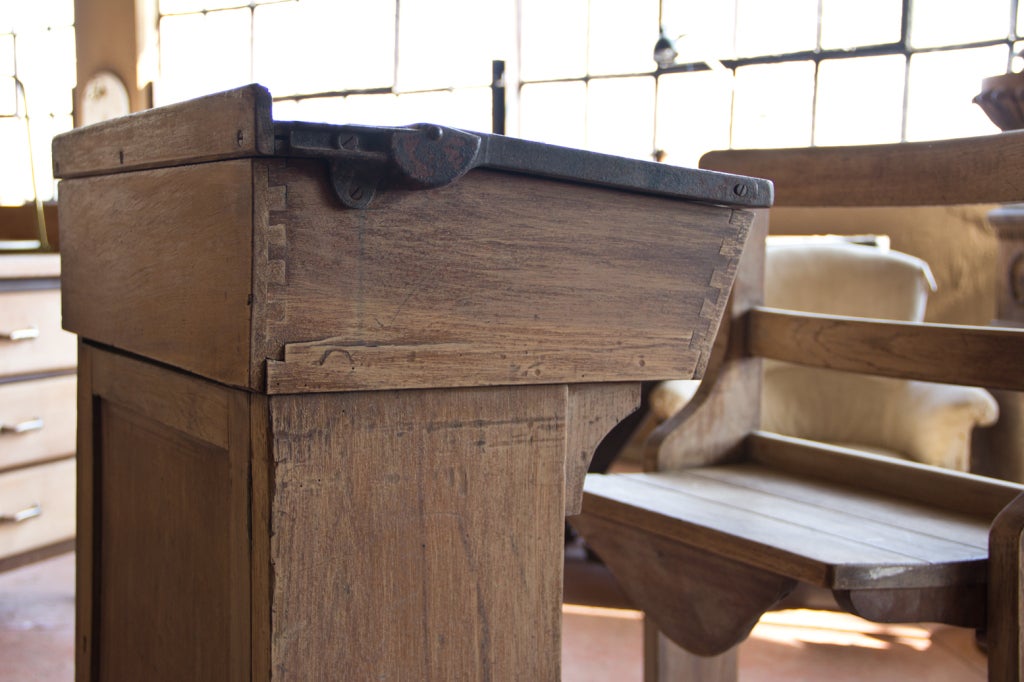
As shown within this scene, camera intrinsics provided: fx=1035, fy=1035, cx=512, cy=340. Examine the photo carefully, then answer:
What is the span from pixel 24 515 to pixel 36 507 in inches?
1.5

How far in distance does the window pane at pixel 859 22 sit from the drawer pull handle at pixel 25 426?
2.60 m

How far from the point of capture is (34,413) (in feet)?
8.23

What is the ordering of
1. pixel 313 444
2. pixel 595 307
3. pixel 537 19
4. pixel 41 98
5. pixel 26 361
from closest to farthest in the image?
1. pixel 313 444
2. pixel 595 307
3. pixel 26 361
4. pixel 537 19
5. pixel 41 98

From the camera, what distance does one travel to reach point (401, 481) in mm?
729

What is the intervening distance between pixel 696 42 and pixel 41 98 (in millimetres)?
3285

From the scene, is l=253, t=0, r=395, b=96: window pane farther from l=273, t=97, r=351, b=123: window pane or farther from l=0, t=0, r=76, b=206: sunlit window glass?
l=0, t=0, r=76, b=206: sunlit window glass

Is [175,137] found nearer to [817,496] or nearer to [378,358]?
[378,358]

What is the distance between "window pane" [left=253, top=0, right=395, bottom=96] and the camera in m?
4.33

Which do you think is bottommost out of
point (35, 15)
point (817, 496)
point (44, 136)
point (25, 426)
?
point (25, 426)

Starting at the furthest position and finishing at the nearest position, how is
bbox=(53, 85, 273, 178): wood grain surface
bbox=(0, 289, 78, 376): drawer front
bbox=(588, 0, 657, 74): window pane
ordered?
bbox=(588, 0, 657, 74): window pane, bbox=(0, 289, 78, 376): drawer front, bbox=(53, 85, 273, 178): wood grain surface

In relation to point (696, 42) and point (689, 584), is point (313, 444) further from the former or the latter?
point (696, 42)

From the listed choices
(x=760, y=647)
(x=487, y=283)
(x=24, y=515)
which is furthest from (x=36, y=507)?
(x=487, y=283)

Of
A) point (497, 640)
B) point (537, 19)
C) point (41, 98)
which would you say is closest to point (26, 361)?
point (497, 640)

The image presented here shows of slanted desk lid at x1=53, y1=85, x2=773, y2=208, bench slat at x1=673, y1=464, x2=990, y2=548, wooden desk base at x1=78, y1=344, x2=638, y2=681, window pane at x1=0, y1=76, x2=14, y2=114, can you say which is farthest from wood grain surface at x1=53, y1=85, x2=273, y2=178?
window pane at x1=0, y1=76, x2=14, y2=114
